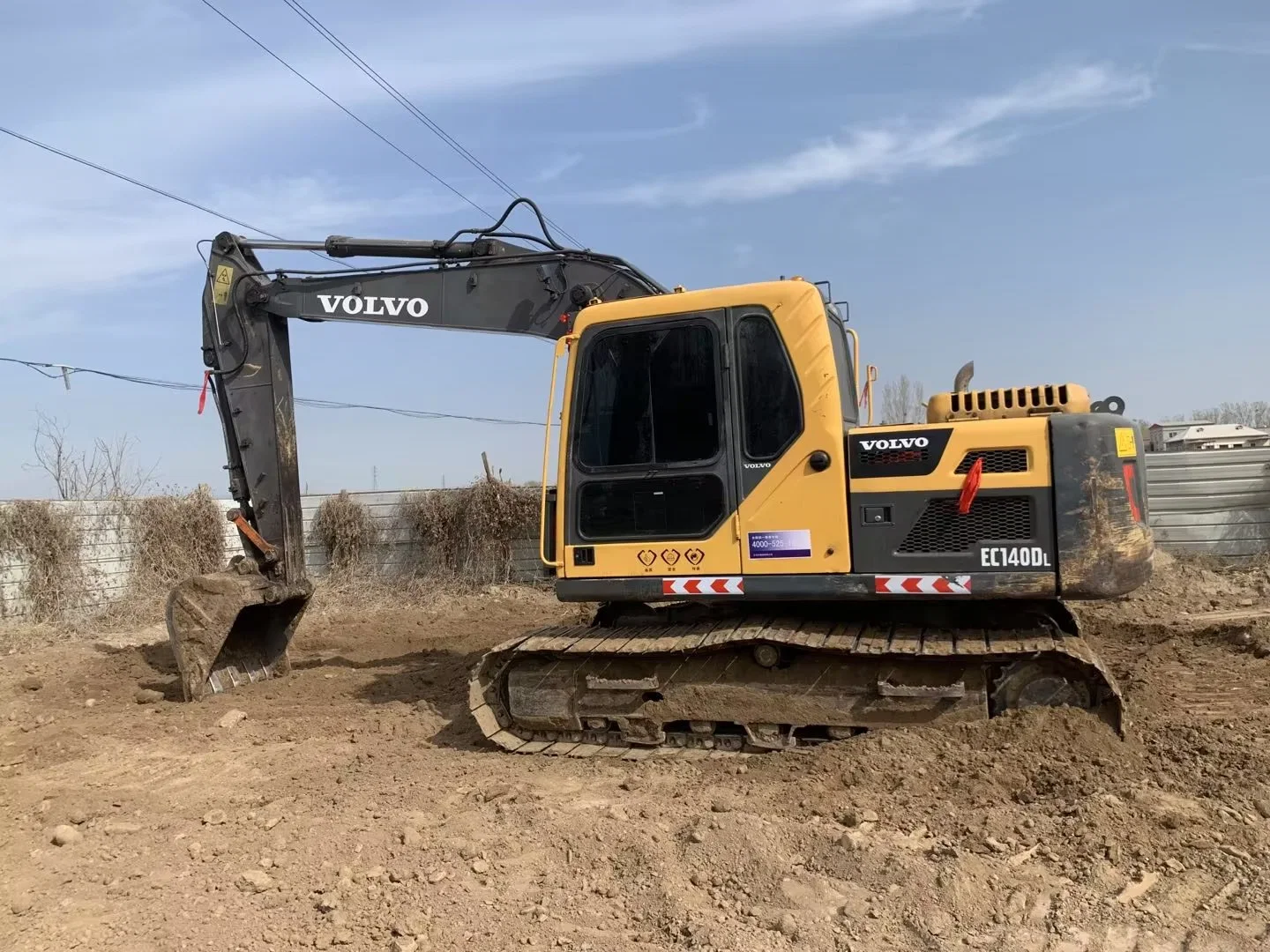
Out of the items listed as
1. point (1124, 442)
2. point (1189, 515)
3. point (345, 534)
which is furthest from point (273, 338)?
point (1189, 515)

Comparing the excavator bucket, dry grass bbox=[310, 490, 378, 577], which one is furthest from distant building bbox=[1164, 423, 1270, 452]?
dry grass bbox=[310, 490, 378, 577]

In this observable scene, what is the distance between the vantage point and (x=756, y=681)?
18.3ft

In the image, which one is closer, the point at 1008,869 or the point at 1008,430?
the point at 1008,869

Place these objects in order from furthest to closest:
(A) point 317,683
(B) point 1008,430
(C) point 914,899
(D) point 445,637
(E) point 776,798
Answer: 1. (D) point 445,637
2. (A) point 317,683
3. (B) point 1008,430
4. (E) point 776,798
5. (C) point 914,899

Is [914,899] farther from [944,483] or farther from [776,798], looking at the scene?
[944,483]

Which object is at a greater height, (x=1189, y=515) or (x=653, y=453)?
(x=653, y=453)

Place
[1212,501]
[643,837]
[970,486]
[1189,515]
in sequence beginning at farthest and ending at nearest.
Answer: [1189,515] < [1212,501] < [970,486] < [643,837]

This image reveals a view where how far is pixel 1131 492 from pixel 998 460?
2.59 ft

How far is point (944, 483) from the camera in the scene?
17.2ft

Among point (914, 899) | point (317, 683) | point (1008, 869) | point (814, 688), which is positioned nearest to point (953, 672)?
point (814, 688)

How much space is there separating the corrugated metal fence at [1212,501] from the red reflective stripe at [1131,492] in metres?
7.16

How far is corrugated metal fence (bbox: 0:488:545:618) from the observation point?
11688mm

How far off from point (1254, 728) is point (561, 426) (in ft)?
15.2

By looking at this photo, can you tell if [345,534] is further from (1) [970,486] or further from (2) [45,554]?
(1) [970,486]
